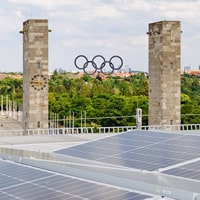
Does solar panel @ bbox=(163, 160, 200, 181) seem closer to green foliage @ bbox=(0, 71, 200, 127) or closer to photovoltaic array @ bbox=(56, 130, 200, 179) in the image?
photovoltaic array @ bbox=(56, 130, 200, 179)

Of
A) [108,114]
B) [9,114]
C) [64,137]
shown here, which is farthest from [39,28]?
[9,114]

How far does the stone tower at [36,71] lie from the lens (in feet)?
90.7

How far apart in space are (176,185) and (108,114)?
45454 mm

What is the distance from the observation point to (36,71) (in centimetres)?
2772

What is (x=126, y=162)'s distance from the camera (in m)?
9.78

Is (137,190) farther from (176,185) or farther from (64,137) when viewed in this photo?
(64,137)

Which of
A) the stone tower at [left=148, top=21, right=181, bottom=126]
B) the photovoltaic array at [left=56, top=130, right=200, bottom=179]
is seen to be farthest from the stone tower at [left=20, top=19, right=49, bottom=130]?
the photovoltaic array at [left=56, top=130, right=200, bottom=179]

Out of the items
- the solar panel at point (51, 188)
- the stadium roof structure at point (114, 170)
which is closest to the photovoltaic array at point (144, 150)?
the stadium roof structure at point (114, 170)

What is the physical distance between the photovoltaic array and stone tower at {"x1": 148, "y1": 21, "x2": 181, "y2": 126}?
Result: 14990 mm

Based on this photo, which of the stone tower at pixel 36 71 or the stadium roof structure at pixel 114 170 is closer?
the stadium roof structure at pixel 114 170

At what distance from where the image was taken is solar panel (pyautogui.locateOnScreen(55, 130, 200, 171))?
9.52 m

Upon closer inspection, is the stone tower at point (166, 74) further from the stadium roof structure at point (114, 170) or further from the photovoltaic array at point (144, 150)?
the stadium roof structure at point (114, 170)

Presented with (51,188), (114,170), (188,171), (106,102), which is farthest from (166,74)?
(106,102)

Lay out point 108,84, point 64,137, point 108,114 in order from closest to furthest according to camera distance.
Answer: point 64,137 < point 108,114 < point 108,84
